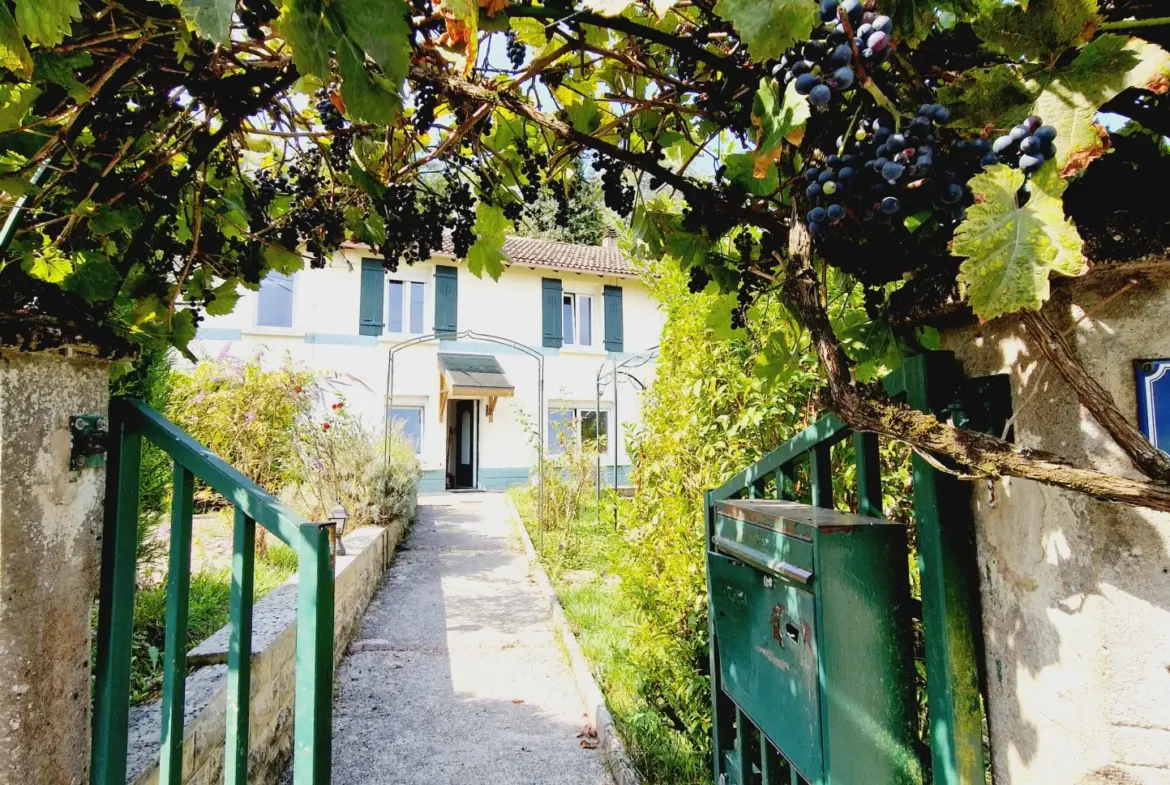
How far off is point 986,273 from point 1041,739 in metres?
0.91

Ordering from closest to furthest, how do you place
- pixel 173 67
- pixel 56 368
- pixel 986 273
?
pixel 986 273 → pixel 56 368 → pixel 173 67

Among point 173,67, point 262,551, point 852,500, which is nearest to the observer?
point 173,67

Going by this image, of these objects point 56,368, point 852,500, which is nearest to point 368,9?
point 56,368

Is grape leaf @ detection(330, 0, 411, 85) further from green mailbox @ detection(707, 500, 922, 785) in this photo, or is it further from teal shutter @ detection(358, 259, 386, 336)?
teal shutter @ detection(358, 259, 386, 336)

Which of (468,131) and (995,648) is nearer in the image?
(995,648)

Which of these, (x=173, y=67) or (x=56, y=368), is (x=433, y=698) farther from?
(x=173, y=67)

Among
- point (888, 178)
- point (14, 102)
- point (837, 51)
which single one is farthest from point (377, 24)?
point (14, 102)

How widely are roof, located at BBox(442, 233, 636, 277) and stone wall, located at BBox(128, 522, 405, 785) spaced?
38.8ft

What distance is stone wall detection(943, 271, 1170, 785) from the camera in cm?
97

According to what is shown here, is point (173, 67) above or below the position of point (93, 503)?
above

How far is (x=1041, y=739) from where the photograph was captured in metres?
1.11

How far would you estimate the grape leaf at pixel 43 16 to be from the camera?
0.94 m

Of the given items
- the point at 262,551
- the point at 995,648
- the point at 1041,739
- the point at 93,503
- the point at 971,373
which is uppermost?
the point at 971,373

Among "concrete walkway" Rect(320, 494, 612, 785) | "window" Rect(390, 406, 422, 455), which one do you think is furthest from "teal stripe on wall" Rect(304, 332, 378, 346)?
"concrete walkway" Rect(320, 494, 612, 785)
